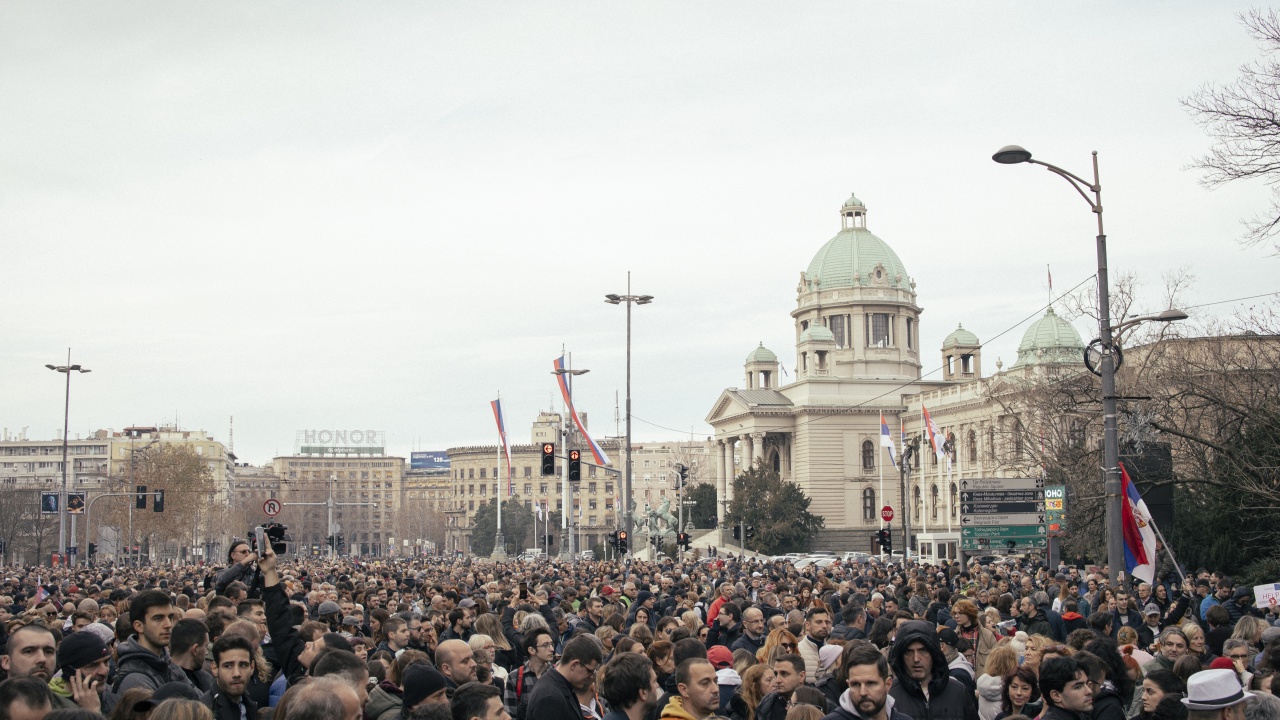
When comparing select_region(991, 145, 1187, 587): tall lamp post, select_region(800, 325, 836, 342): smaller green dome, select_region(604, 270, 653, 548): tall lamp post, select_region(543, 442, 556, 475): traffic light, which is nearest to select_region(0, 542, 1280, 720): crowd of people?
select_region(991, 145, 1187, 587): tall lamp post

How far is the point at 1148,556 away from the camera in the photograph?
64.1 ft

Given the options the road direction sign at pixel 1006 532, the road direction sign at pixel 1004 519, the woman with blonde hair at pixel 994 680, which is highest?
the road direction sign at pixel 1004 519

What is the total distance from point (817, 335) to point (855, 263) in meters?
9.80

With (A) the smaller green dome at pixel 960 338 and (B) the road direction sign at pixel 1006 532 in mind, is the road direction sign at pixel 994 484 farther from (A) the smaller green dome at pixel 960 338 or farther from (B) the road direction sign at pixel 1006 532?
(A) the smaller green dome at pixel 960 338

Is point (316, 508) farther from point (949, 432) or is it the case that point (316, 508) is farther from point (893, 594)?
point (893, 594)

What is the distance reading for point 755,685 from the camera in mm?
8539

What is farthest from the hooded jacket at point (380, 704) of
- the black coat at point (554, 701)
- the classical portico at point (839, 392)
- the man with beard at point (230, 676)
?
the classical portico at point (839, 392)

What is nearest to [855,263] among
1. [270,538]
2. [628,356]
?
[628,356]

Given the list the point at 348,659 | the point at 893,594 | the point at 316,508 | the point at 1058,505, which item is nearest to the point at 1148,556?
the point at 893,594

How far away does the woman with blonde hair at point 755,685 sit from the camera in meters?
8.49

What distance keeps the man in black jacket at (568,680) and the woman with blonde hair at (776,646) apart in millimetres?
1995

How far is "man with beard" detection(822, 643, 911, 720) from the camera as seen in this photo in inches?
265

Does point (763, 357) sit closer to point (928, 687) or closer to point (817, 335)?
point (817, 335)

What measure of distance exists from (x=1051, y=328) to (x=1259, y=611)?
63.9 m
